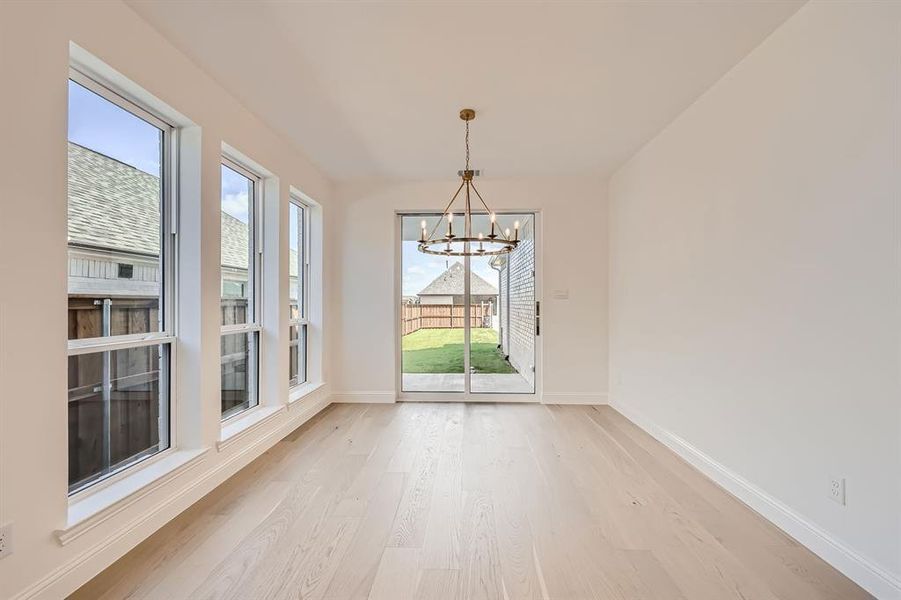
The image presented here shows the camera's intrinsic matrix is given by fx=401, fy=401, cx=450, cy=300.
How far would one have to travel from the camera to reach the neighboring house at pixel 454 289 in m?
5.08

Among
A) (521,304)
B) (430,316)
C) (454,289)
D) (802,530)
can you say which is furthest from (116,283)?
(521,304)

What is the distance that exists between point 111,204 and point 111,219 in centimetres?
8

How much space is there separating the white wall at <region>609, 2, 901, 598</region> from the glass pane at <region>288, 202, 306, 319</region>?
3.57 meters

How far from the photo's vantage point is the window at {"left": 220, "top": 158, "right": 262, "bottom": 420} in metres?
3.07

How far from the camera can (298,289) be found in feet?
14.3

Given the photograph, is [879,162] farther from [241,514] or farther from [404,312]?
[404,312]

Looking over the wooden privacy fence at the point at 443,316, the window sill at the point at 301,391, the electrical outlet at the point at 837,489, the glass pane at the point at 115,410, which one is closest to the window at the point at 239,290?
the window sill at the point at 301,391

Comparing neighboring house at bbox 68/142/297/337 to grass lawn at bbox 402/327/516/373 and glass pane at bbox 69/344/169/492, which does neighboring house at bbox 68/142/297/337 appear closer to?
glass pane at bbox 69/344/169/492

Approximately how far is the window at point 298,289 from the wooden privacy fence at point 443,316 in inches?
49.2

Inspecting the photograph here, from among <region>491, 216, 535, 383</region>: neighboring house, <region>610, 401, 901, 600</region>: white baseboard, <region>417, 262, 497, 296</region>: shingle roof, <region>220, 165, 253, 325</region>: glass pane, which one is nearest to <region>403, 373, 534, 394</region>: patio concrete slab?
<region>491, 216, 535, 383</region>: neighboring house

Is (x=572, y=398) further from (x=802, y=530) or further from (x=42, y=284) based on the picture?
(x=42, y=284)

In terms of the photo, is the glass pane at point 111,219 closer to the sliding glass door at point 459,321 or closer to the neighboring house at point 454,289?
the sliding glass door at point 459,321

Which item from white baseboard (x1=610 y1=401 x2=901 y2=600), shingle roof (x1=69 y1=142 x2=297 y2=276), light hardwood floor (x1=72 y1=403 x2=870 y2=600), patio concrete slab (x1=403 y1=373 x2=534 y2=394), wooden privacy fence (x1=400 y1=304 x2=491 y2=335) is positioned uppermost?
shingle roof (x1=69 y1=142 x2=297 y2=276)

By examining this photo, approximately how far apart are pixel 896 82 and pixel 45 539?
3.83 metres
